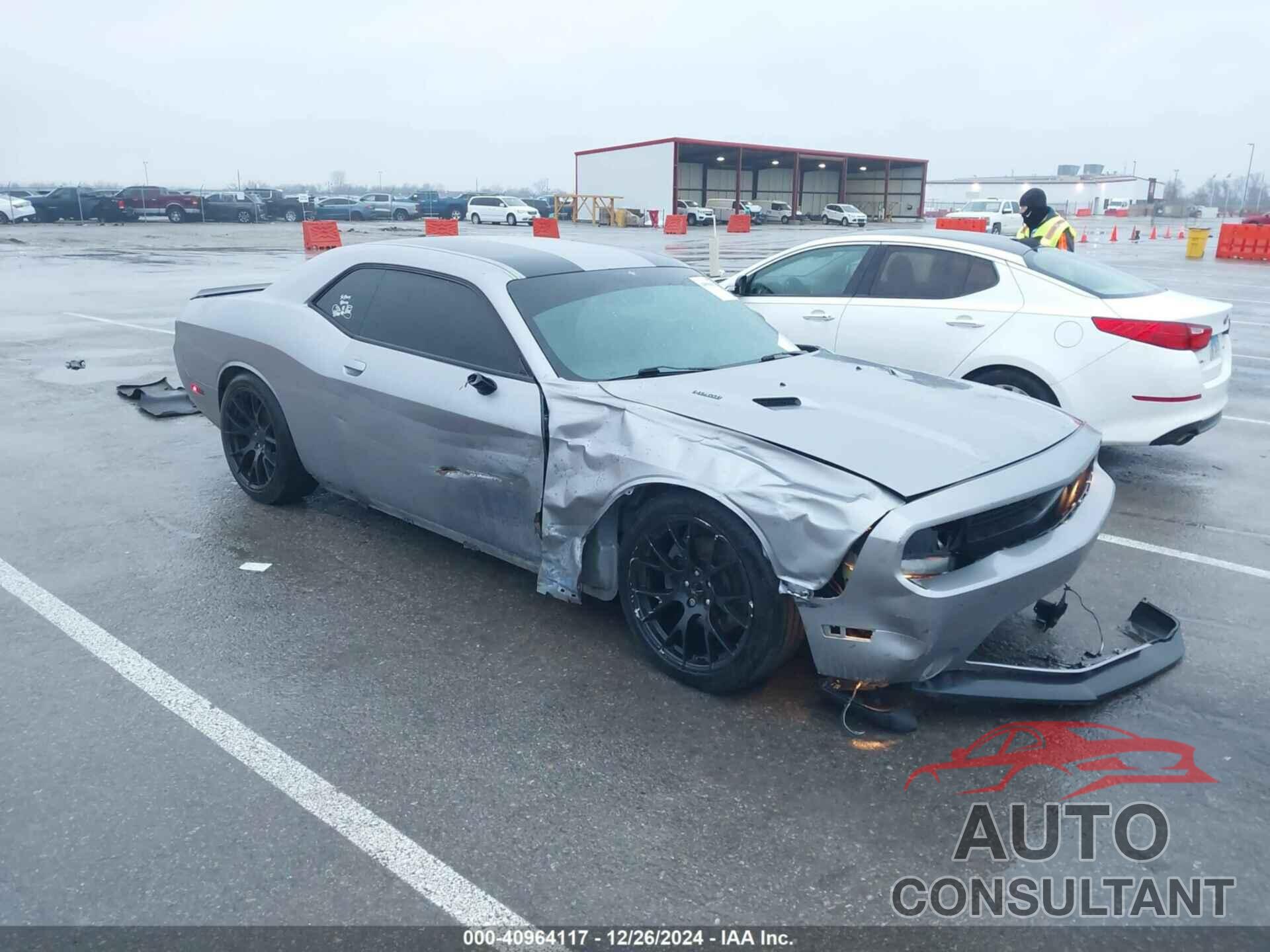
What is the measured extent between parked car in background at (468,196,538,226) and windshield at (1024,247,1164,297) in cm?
4532

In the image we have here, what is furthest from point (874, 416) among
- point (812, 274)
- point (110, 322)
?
point (110, 322)

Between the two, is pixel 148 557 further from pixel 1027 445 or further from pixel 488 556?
pixel 1027 445

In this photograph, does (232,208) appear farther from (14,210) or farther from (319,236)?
(319,236)

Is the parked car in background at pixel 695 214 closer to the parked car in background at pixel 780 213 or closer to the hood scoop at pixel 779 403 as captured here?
the parked car in background at pixel 780 213

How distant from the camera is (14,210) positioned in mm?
43000

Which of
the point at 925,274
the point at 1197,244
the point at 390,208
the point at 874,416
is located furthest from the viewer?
the point at 390,208

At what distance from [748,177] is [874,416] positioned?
220 feet

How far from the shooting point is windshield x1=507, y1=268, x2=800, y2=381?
4191 millimetres

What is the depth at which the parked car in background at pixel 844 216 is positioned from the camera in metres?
55.9

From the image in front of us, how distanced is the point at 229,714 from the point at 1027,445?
3089 mm

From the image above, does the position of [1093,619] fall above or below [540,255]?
below

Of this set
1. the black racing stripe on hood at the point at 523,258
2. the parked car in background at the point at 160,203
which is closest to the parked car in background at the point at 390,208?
the parked car in background at the point at 160,203

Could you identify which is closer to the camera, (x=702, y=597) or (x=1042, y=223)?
(x=702, y=597)

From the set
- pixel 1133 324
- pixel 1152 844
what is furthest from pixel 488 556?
pixel 1133 324
